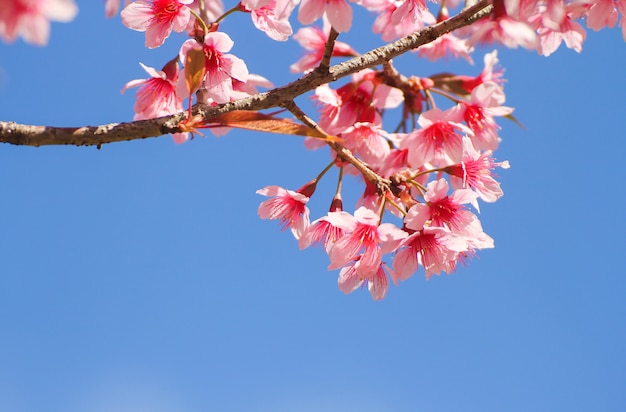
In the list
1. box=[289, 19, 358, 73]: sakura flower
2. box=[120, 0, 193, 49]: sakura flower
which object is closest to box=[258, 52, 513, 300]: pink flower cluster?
box=[289, 19, 358, 73]: sakura flower

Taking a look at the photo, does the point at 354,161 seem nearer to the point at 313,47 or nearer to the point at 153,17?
the point at 153,17

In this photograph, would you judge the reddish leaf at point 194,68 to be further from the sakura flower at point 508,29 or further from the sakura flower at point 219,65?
the sakura flower at point 508,29

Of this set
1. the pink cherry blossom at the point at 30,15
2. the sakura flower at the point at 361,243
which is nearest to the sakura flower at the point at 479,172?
the sakura flower at the point at 361,243

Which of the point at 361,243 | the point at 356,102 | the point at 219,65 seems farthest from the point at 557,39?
the point at 219,65

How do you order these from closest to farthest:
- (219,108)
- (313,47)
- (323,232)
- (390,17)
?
(219,108) < (323,232) < (390,17) < (313,47)

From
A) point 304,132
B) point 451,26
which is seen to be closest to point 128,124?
point 304,132

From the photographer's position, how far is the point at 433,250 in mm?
1991

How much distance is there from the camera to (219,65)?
2.04 metres

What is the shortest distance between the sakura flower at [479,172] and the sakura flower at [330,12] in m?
0.56

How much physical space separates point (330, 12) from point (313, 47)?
1057 mm

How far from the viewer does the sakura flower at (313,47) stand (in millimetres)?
2766

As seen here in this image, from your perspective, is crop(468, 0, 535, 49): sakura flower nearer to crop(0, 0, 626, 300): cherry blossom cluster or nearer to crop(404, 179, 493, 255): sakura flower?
crop(0, 0, 626, 300): cherry blossom cluster

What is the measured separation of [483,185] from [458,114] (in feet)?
0.81

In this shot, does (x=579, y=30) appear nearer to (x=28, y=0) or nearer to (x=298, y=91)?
(x=298, y=91)
